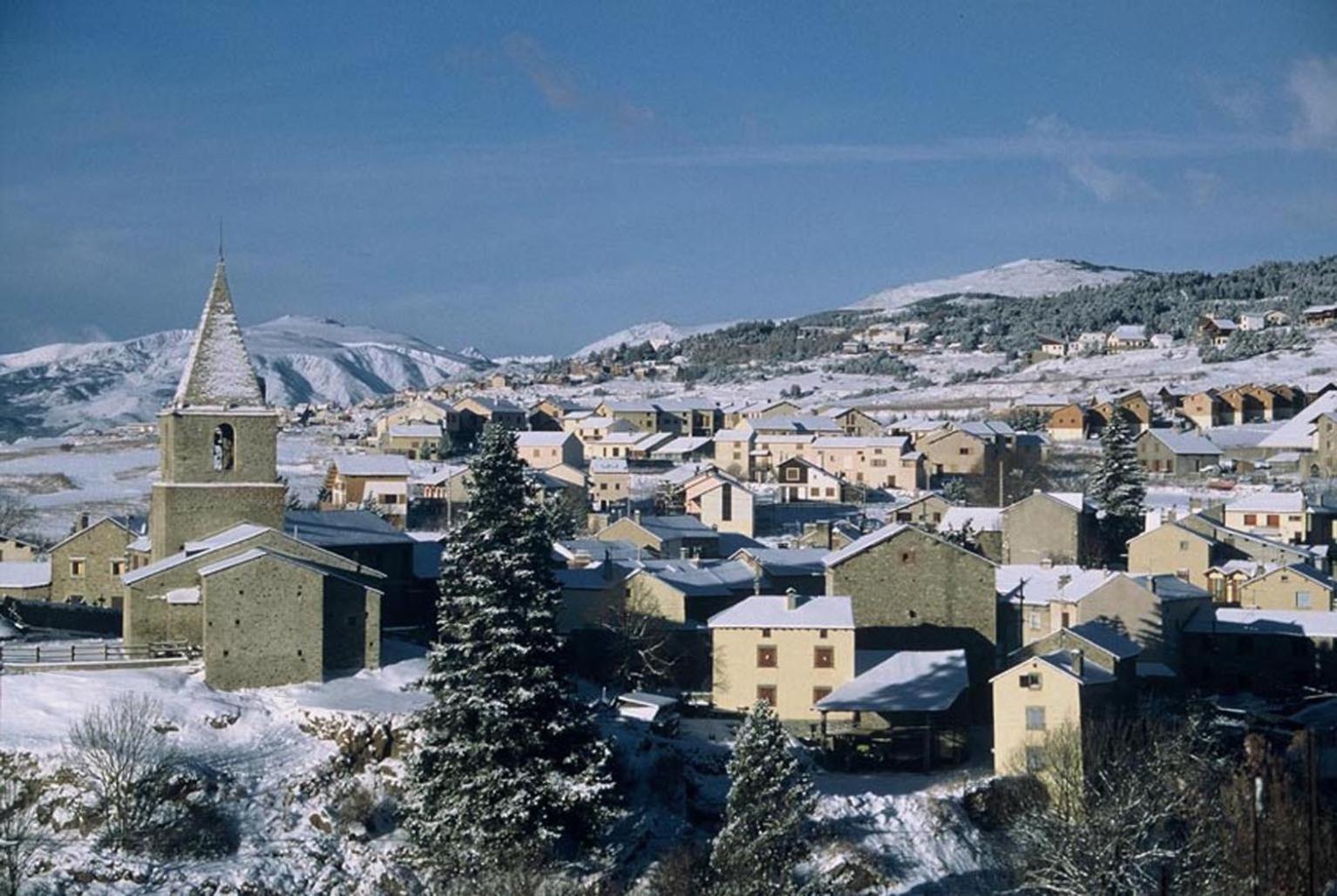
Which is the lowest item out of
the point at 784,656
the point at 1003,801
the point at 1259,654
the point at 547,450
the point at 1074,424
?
the point at 1003,801

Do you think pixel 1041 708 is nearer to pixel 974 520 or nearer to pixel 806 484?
pixel 974 520

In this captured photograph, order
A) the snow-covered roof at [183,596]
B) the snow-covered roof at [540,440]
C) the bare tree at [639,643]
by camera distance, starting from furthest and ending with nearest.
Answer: the snow-covered roof at [540,440], the bare tree at [639,643], the snow-covered roof at [183,596]

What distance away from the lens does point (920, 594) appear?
51.8m

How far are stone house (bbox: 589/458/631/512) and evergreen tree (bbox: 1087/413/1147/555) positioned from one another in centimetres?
2636

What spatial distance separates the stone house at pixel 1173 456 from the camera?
102 meters

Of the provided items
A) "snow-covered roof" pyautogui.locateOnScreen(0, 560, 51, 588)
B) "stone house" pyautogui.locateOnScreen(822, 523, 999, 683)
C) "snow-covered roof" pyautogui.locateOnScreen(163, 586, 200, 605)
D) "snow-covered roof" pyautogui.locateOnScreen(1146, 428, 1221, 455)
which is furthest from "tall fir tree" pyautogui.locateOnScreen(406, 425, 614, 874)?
"snow-covered roof" pyautogui.locateOnScreen(1146, 428, 1221, 455)

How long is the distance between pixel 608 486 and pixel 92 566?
3971 cm

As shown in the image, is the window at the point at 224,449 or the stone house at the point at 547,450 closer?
the window at the point at 224,449

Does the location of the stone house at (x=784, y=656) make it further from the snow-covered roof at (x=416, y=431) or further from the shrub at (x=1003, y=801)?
the snow-covered roof at (x=416, y=431)

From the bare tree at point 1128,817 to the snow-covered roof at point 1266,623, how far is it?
11.1m

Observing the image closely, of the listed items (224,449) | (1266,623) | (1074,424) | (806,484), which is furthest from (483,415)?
(224,449)

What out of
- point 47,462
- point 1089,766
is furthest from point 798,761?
point 47,462

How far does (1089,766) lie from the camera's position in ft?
139

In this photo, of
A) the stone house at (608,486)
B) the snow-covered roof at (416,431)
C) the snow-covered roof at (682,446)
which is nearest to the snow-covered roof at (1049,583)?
the stone house at (608,486)
